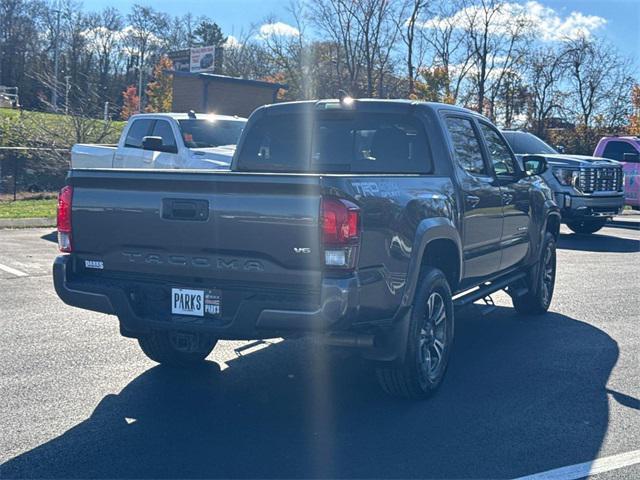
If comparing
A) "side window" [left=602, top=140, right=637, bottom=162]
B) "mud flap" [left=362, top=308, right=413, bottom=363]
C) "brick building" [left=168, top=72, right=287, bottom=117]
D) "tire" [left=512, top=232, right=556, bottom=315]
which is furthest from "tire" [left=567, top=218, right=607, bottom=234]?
"mud flap" [left=362, top=308, right=413, bottom=363]

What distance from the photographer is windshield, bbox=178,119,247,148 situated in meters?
13.2

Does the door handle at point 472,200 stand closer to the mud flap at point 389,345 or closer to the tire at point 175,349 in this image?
the mud flap at point 389,345

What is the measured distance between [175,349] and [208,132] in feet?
25.2

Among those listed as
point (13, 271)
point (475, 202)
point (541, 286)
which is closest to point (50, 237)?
point (13, 271)

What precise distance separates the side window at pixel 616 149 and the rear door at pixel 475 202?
15011mm

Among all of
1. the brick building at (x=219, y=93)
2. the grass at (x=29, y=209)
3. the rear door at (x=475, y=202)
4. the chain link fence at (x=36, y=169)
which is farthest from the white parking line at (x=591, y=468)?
the chain link fence at (x=36, y=169)

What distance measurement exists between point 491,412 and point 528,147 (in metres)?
13.7

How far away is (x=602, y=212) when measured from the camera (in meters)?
16.4

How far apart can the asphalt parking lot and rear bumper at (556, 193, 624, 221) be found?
8.27 meters

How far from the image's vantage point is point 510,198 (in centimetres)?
739

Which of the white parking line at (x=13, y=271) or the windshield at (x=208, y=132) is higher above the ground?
the windshield at (x=208, y=132)

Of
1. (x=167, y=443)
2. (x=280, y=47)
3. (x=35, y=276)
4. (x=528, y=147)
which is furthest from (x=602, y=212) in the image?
(x=280, y=47)

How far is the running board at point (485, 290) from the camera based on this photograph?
6.60 metres

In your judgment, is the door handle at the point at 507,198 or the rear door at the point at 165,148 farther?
the rear door at the point at 165,148
